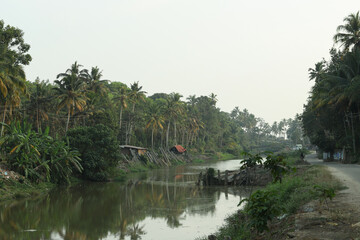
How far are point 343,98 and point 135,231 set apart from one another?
95.6ft

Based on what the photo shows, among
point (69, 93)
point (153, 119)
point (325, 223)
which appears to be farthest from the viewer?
point (153, 119)

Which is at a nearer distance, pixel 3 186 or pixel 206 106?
pixel 3 186

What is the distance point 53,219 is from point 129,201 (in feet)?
25.3

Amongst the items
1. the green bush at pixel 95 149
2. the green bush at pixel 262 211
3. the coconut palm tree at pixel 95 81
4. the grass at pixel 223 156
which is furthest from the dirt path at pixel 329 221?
the grass at pixel 223 156

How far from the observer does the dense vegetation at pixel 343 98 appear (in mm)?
37719

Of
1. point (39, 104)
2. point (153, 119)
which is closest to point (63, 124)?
point (39, 104)

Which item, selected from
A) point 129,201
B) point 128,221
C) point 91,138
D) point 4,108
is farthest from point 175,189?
point 4,108

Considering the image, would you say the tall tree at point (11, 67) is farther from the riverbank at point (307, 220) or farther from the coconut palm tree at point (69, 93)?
the riverbank at point (307, 220)

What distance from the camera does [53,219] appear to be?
20531 millimetres

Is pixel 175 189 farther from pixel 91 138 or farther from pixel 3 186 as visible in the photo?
pixel 3 186

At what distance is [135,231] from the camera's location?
57.6ft

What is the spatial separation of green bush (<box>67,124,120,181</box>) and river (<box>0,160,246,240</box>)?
4585 mm

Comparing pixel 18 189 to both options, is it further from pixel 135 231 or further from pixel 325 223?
pixel 325 223

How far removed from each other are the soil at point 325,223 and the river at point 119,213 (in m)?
6.17
